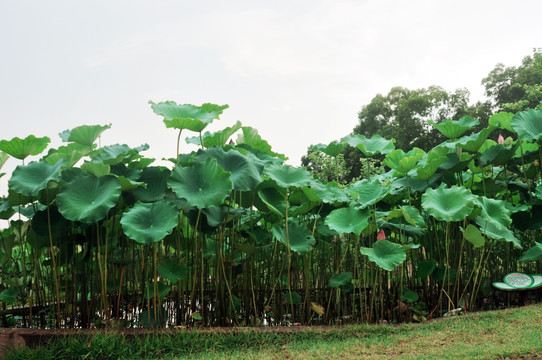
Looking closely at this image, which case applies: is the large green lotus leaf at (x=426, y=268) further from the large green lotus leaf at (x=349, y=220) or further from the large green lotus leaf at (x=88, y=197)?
the large green lotus leaf at (x=88, y=197)

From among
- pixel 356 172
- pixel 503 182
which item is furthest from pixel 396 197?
pixel 356 172

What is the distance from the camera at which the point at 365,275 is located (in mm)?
3746

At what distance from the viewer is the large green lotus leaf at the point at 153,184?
3.45 m

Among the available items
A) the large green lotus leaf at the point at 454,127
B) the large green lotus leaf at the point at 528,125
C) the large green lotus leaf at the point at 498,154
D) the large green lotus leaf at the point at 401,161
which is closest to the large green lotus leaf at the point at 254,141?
the large green lotus leaf at the point at 401,161

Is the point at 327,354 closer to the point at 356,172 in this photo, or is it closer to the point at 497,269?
the point at 497,269

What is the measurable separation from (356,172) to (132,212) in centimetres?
1817

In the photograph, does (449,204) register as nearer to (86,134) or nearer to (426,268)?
(426,268)

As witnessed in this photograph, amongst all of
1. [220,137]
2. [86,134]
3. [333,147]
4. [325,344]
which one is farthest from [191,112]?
[325,344]

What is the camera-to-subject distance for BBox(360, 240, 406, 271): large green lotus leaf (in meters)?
3.33

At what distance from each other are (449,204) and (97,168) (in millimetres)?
2526

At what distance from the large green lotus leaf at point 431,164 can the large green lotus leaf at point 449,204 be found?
0.25 m

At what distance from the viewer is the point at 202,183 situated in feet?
10.5

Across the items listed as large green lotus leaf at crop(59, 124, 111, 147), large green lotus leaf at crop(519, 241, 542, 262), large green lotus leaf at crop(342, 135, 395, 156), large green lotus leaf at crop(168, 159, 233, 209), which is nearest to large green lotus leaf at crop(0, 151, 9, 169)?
large green lotus leaf at crop(59, 124, 111, 147)

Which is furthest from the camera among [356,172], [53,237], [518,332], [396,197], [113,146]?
[356,172]
